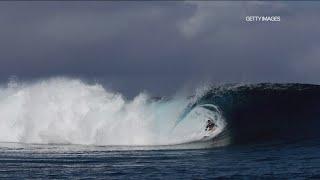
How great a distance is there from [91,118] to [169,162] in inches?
813

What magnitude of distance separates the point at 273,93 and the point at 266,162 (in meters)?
18.1

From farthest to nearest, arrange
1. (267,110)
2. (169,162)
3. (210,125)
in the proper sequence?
(267,110)
(210,125)
(169,162)

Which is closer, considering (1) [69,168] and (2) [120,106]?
(1) [69,168]

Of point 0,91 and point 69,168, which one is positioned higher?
point 0,91

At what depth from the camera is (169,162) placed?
29.5 metres

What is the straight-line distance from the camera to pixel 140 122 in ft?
153

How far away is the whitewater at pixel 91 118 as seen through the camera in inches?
1727

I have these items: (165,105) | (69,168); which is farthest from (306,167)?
(165,105)

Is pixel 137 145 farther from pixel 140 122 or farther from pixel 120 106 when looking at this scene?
pixel 120 106

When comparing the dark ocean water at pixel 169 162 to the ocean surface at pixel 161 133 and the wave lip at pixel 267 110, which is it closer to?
the ocean surface at pixel 161 133

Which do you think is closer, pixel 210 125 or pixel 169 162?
pixel 169 162

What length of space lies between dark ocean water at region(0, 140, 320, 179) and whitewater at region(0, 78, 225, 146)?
641 centimetres

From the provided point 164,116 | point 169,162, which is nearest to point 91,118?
point 164,116

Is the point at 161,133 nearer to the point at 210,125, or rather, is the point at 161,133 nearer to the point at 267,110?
the point at 210,125
